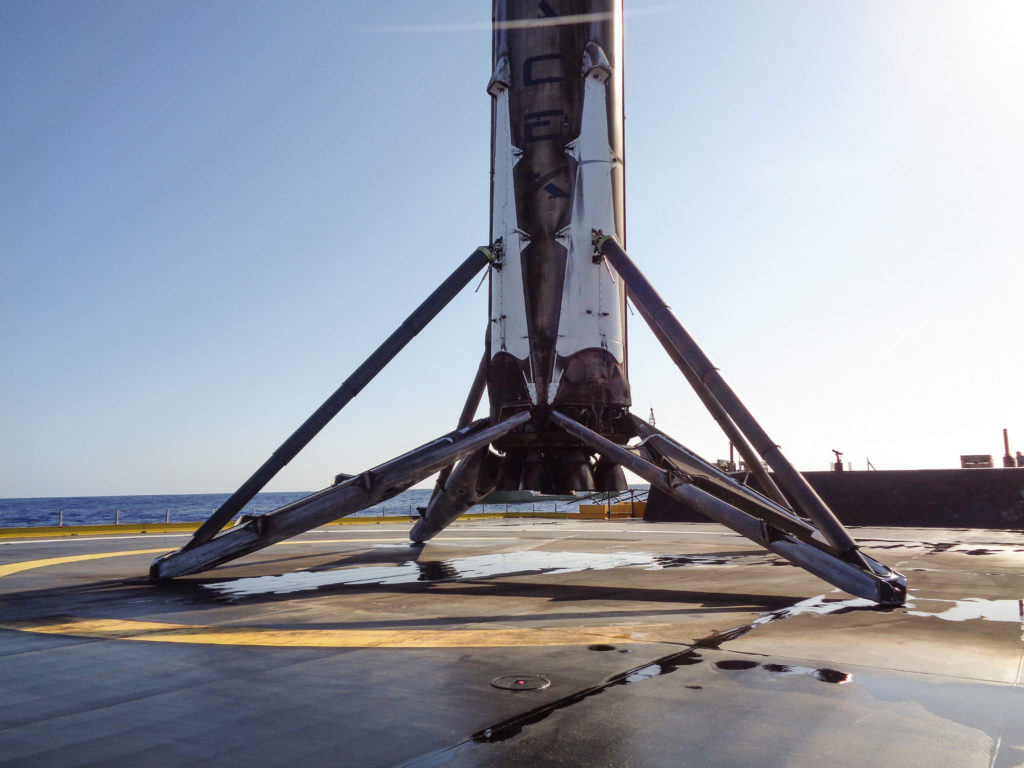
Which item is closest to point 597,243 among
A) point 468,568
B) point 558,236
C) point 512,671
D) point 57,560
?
point 558,236

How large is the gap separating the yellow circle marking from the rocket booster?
20.7 ft

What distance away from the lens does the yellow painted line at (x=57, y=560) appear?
46.9ft

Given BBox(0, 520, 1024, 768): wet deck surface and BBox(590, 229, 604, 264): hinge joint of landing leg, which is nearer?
BBox(0, 520, 1024, 768): wet deck surface

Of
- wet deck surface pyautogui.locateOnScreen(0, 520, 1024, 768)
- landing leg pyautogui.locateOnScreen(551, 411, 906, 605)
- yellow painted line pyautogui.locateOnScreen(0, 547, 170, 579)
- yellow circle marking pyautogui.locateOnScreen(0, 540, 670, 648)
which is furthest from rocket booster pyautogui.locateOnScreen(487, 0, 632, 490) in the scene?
yellow painted line pyautogui.locateOnScreen(0, 547, 170, 579)

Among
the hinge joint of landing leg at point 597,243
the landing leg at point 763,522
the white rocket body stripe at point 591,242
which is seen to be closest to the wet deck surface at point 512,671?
the landing leg at point 763,522

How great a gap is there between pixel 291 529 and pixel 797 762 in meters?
9.43

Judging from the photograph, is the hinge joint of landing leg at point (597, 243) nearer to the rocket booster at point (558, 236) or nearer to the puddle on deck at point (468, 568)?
the rocket booster at point (558, 236)

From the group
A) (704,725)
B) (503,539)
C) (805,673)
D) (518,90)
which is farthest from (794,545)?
(503,539)

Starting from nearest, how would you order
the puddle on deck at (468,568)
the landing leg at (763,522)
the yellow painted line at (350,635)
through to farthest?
1. the yellow painted line at (350,635)
2. the landing leg at (763,522)
3. the puddle on deck at (468,568)

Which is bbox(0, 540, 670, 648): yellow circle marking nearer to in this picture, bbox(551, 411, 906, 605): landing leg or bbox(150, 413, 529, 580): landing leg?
bbox(551, 411, 906, 605): landing leg

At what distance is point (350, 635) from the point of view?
737 centimetres

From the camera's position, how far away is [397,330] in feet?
44.1

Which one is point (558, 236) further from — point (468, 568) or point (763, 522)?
point (468, 568)

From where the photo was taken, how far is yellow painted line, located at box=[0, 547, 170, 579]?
1428 cm
